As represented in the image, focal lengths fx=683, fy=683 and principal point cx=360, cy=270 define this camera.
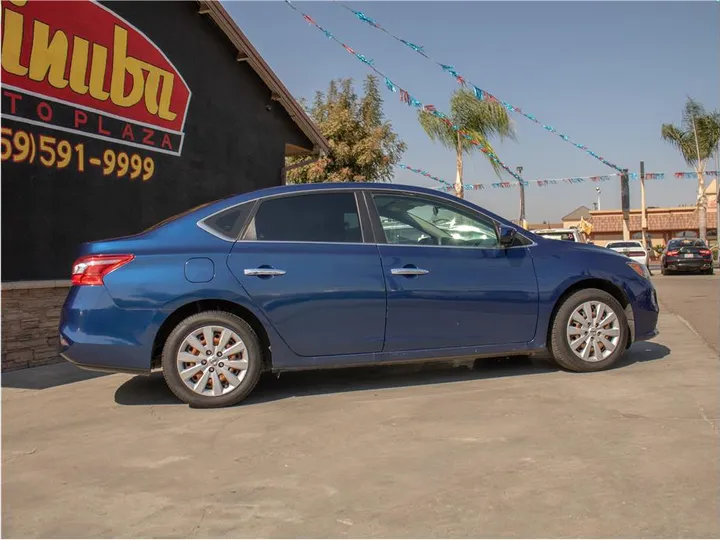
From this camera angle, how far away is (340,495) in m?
3.30

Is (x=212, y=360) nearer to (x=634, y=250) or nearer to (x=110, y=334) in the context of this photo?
(x=110, y=334)

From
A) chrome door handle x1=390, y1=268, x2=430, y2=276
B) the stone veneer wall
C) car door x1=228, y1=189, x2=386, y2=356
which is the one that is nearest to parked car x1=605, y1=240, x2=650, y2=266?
chrome door handle x1=390, y1=268, x2=430, y2=276

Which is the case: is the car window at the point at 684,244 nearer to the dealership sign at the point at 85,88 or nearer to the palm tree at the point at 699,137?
the palm tree at the point at 699,137

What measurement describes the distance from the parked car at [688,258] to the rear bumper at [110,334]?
77.5 feet

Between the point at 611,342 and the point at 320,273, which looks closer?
the point at 320,273

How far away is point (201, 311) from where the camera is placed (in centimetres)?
508

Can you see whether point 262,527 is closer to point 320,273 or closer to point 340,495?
point 340,495

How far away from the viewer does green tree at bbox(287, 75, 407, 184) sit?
66.0 feet

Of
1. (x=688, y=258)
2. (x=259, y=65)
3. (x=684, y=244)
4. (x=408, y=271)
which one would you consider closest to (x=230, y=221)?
(x=408, y=271)

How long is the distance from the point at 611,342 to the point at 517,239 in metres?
1.21

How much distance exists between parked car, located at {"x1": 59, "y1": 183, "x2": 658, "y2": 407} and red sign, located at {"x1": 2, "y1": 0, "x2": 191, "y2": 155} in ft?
9.28

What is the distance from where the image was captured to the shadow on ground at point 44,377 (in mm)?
6172

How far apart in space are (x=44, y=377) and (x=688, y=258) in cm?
2336

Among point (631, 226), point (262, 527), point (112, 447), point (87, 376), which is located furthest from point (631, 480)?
point (631, 226)
